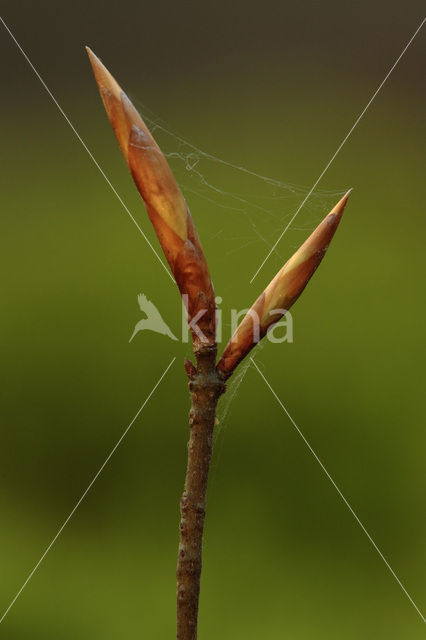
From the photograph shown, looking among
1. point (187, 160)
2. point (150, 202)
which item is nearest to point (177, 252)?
point (150, 202)

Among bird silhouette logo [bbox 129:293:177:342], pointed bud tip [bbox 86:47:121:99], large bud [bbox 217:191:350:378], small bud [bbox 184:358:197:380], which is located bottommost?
small bud [bbox 184:358:197:380]

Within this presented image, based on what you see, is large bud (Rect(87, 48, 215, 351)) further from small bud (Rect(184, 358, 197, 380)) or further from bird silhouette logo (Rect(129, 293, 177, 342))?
bird silhouette logo (Rect(129, 293, 177, 342))

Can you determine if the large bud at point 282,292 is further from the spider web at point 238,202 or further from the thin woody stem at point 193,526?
the spider web at point 238,202

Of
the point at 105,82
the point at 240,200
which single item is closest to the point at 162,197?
the point at 105,82

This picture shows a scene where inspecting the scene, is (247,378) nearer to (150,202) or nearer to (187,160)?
(187,160)

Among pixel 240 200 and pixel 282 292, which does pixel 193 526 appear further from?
pixel 240 200

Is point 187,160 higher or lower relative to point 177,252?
higher

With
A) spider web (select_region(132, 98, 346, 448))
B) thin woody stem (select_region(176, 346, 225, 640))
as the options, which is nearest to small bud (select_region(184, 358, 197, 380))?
→ thin woody stem (select_region(176, 346, 225, 640))
